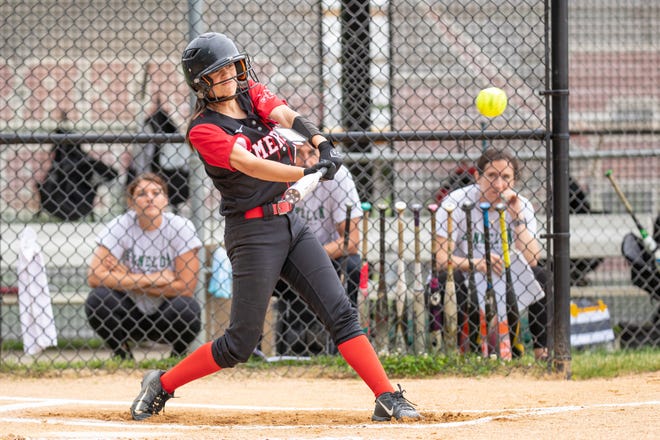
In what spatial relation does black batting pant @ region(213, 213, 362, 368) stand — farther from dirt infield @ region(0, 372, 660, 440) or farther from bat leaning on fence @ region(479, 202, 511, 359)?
bat leaning on fence @ region(479, 202, 511, 359)

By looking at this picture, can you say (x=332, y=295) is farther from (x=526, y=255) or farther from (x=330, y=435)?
(x=526, y=255)

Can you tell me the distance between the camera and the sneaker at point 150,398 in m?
4.10

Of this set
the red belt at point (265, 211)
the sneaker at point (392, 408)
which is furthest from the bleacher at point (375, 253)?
the sneaker at point (392, 408)

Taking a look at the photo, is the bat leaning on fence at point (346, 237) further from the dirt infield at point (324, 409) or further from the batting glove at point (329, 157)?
the batting glove at point (329, 157)

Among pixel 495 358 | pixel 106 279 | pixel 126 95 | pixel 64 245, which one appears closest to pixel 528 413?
pixel 495 358

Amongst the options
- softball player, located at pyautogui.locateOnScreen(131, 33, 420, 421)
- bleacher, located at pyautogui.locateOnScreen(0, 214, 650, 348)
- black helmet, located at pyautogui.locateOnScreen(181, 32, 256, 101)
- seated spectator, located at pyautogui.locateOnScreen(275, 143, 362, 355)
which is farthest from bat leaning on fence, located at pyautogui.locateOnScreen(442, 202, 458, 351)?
black helmet, located at pyautogui.locateOnScreen(181, 32, 256, 101)

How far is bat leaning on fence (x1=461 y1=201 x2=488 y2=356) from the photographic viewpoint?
5.64 metres

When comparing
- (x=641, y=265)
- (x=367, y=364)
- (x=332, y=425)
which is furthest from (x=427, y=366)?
(x=641, y=265)

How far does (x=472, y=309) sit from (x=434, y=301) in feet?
0.78

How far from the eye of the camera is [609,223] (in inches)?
301

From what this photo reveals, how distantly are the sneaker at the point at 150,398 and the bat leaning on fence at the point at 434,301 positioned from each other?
6.91 ft

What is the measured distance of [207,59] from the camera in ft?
12.5

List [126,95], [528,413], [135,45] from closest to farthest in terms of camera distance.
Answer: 1. [528,413]
2. [126,95]
3. [135,45]

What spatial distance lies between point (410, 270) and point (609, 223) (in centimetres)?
200
